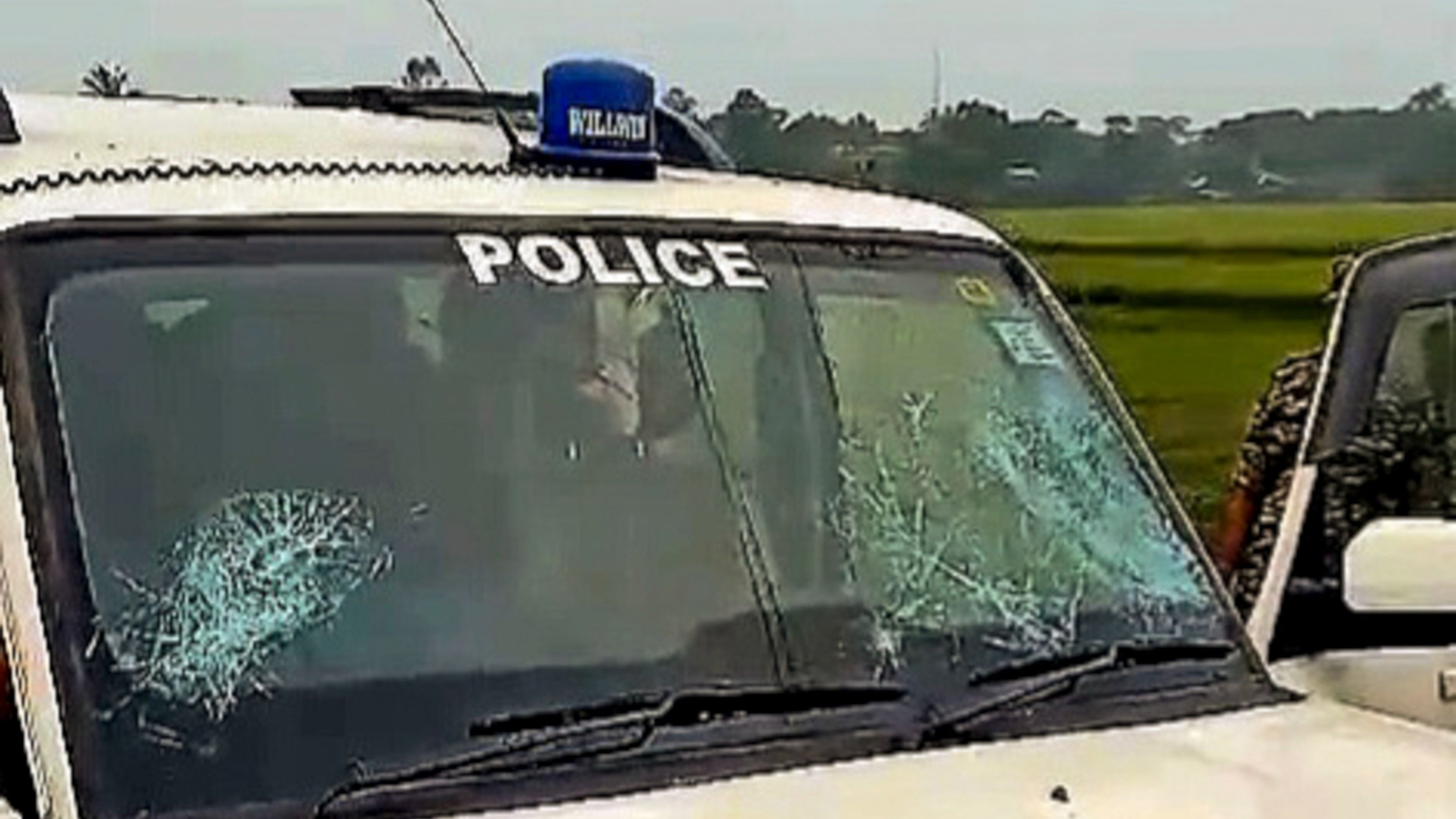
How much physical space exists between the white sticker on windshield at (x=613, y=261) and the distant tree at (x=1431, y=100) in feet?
13.2

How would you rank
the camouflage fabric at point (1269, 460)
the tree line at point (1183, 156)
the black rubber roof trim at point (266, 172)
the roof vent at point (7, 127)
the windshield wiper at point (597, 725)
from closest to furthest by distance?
the windshield wiper at point (597, 725) → the black rubber roof trim at point (266, 172) → the roof vent at point (7, 127) → the camouflage fabric at point (1269, 460) → the tree line at point (1183, 156)

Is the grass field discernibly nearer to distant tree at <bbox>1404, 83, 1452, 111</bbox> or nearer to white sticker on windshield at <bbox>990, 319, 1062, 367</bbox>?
distant tree at <bbox>1404, 83, 1452, 111</bbox>

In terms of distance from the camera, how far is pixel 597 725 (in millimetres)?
3641

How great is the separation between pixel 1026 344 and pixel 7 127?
130 centimetres

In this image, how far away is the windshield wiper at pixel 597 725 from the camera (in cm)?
350

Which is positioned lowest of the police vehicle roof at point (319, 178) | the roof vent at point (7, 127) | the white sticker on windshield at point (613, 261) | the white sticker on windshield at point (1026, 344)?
the white sticker on windshield at point (1026, 344)

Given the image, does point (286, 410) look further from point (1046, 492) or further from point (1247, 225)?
point (1247, 225)

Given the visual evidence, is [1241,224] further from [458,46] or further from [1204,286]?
[458,46]

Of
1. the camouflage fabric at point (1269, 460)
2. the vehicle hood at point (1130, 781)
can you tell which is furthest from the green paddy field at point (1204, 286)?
the vehicle hood at point (1130, 781)

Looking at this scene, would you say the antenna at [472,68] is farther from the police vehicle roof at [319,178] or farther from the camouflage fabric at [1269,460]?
the camouflage fabric at [1269,460]

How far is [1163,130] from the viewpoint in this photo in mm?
8164

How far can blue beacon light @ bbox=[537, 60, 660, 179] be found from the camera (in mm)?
4355

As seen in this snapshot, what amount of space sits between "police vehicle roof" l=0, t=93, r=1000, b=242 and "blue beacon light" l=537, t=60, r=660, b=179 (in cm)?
4

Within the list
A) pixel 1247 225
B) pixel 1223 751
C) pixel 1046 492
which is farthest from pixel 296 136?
pixel 1247 225
